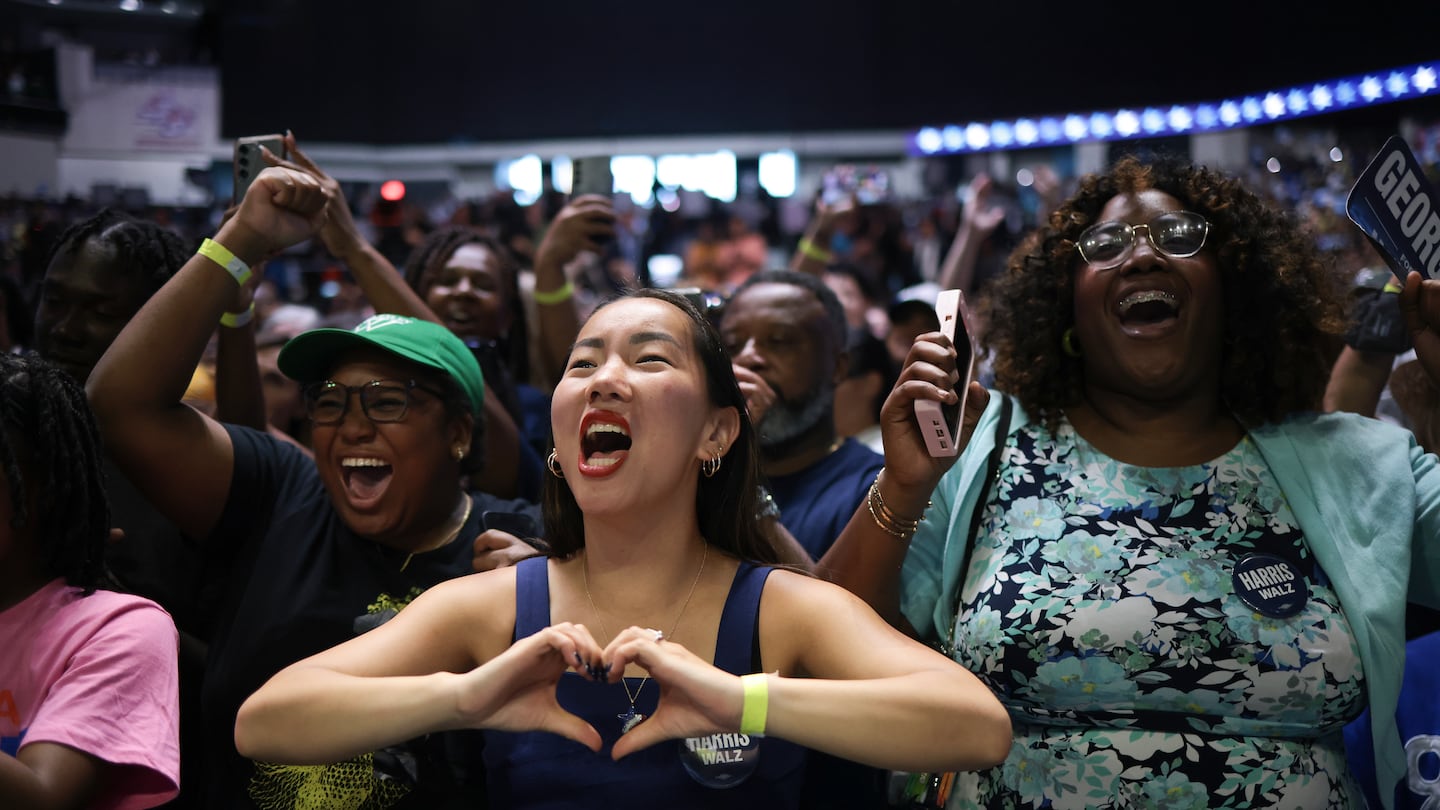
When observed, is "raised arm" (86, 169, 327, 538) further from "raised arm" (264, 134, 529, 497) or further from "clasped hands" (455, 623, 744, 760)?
"clasped hands" (455, 623, 744, 760)

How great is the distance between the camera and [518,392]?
4.08 m

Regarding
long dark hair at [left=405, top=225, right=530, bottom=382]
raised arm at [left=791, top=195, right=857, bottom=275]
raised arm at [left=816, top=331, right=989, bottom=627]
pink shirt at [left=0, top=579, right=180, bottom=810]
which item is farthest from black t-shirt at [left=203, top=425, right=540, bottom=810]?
raised arm at [left=791, top=195, right=857, bottom=275]

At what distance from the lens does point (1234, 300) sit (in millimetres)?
2521

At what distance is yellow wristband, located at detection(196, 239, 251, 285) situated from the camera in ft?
8.27

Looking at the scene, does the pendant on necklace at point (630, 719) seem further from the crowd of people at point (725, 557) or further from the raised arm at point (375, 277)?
Answer: the raised arm at point (375, 277)

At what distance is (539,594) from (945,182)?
16807mm

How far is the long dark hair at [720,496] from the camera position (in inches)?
85.6

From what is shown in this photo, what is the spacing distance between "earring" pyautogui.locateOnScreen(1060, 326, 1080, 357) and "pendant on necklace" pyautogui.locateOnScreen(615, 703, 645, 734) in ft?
3.96

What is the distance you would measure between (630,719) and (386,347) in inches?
40.0

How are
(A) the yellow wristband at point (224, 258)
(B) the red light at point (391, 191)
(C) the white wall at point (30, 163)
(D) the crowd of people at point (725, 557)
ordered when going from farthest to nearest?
(C) the white wall at point (30, 163) → (B) the red light at point (391, 191) → (A) the yellow wristband at point (224, 258) → (D) the crowd of people at point (725, 557)

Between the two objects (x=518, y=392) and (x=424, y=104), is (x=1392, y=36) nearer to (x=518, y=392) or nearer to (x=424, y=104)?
(x=518, y=392)

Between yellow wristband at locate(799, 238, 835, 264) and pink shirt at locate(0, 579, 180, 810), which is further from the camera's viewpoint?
yellow wristband at locate(799, 238, 835, 264)

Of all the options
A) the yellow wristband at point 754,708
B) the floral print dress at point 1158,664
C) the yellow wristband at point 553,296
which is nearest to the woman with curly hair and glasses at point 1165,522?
the floral print dress at point 1158,664

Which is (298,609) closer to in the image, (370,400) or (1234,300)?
(370,400)
